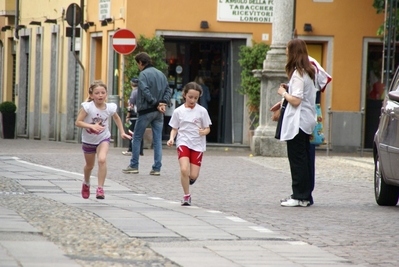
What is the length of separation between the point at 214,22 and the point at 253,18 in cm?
105

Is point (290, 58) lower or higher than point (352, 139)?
higher

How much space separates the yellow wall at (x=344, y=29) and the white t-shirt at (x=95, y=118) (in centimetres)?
1727

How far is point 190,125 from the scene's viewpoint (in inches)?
456

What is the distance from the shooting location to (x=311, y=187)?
1170 centimetres

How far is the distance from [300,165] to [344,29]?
56.3 feet

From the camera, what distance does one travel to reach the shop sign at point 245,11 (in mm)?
28141

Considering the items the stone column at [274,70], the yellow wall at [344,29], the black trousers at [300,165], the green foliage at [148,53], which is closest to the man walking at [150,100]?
the black trousers at [300,165]

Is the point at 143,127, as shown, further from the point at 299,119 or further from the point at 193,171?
the point at 299,119

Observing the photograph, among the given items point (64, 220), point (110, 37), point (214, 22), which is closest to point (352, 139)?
point (214, 22)

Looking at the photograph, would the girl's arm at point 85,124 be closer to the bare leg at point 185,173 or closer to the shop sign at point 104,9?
the bare leg at point 185,173

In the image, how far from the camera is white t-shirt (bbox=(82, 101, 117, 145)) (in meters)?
11.4

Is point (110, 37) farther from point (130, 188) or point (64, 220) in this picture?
point (64, 220)

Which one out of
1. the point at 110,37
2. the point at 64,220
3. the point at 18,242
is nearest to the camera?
the point at 18,242

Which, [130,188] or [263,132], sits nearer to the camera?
[130,188]
